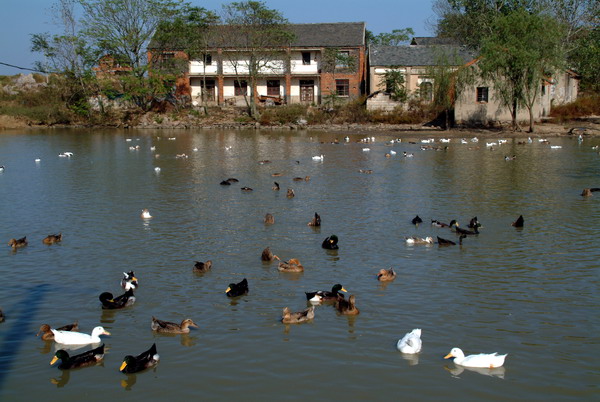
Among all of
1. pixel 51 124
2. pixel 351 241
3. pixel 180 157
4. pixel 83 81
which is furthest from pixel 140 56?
→ pixel 351 241

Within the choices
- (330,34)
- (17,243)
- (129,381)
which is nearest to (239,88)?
(330,34)

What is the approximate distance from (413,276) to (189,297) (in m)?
4.22

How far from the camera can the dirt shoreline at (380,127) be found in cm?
4316

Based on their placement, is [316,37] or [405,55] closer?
[405,55]

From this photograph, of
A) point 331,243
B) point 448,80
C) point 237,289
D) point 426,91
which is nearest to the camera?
point 237,289

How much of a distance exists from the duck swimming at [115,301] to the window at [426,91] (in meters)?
46.8

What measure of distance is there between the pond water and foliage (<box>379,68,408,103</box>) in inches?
1210

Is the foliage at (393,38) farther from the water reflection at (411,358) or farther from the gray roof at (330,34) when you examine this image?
the water reflection at (411,358)

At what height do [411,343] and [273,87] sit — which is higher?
[273,87]

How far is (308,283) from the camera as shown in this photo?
11.3 meters

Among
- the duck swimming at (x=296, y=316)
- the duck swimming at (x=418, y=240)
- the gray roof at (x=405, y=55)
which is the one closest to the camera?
the duck swimming at (x=296, y=316)

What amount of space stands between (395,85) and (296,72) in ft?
37.2

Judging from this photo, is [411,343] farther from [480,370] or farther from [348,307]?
[348,307]

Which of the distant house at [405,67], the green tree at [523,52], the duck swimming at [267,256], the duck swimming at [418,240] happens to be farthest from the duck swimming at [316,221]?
the distant house at [405,67]
